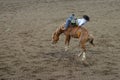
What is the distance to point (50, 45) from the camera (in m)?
10.9

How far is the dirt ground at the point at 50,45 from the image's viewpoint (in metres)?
8.12

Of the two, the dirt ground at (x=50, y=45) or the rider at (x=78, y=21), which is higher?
the rider at (x=78, y=21)

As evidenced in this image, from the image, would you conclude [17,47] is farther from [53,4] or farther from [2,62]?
[53,4]

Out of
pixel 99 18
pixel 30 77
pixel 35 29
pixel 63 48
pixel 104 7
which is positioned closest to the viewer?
pixel 30 77

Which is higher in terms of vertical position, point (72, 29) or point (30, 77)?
point (72, 29)

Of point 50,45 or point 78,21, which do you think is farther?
point 50,45

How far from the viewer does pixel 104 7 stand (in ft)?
62.7

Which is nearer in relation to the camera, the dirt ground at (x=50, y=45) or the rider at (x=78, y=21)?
the dirt ground at (x=50, y=45)

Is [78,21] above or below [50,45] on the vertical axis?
above

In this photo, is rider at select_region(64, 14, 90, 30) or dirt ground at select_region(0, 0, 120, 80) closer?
dirt ground at select_region(0, 0, 120, 80)

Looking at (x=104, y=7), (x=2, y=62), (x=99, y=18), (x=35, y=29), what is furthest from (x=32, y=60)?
(x=104, y=7)

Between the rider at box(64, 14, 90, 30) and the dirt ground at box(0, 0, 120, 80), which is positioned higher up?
the rider at box(64, 14, 90, 30)

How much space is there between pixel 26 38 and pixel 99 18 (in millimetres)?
5279

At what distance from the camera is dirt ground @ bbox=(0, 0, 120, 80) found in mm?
8117
